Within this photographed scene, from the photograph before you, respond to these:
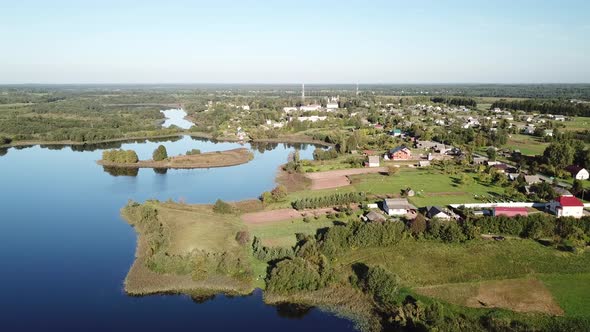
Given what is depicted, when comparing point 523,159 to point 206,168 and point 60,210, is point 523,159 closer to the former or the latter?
point 206,168

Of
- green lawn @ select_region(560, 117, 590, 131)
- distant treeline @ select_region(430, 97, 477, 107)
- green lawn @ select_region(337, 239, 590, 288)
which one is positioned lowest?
green lawn @ select_region(337, 239, 590, 288)

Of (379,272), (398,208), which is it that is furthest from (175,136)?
(379,272)

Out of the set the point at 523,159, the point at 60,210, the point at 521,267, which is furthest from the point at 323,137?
the point at 521,267

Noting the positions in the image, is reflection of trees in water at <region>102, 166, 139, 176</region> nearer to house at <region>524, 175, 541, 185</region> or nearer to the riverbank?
the riverbank

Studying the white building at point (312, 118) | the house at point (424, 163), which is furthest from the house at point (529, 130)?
the white building at point (312, 118)

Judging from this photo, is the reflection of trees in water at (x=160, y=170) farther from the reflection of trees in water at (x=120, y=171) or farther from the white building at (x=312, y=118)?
the white building at (x=312, y=118)

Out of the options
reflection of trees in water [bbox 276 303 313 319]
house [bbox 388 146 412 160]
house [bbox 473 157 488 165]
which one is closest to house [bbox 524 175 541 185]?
house [bbox 473 157 488 165]

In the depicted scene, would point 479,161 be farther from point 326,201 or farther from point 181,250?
point 181,250
